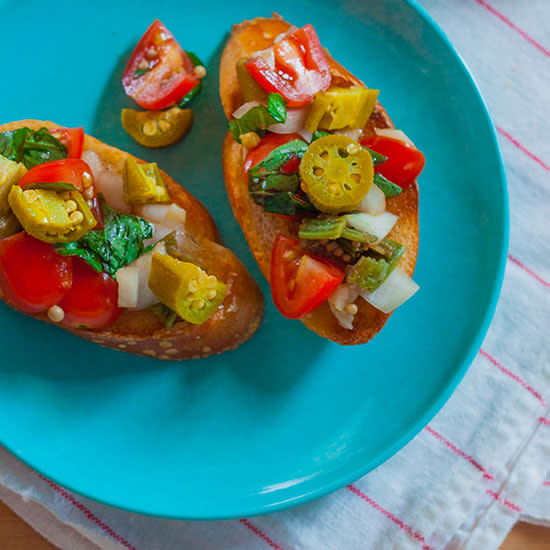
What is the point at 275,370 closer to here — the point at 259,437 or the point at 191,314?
the point at 259,437

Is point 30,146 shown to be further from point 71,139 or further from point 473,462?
point 473,462

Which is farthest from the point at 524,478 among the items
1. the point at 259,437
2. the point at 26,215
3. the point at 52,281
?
the point at 26,215

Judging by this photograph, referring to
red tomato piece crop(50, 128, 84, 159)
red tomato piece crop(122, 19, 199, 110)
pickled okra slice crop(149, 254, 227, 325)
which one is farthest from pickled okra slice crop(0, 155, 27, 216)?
red tomato piece crop(122, 19, 199, 110)

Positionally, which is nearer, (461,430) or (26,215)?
(26,215)

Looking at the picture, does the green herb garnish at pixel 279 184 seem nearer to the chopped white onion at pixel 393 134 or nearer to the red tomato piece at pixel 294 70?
the red tomato piece at pixel 294 70

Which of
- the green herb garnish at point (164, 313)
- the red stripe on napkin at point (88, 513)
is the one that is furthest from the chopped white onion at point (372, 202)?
the red stripe on napkin at point (88, 513)

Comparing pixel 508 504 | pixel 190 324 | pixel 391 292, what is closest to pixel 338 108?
pixel 391 292
